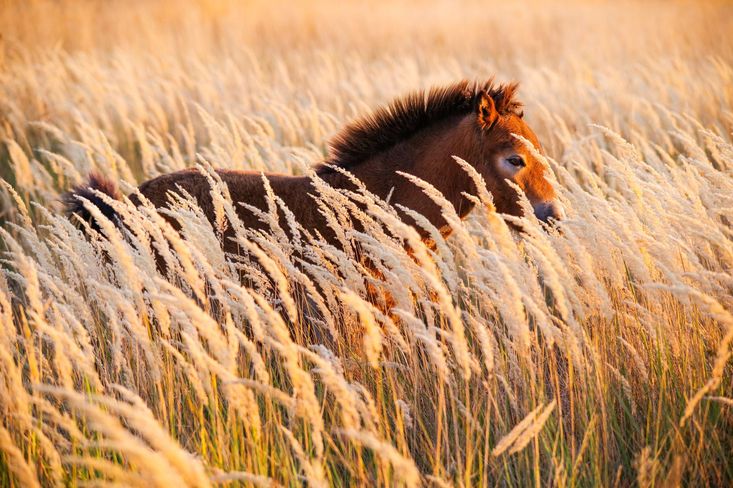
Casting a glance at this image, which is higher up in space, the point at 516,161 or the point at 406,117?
the point at 406,117

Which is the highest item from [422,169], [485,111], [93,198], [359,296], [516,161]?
[93,198]

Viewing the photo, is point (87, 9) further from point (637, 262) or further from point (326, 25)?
point (637, 262)

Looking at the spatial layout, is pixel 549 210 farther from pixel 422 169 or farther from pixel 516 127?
pixel 422 169

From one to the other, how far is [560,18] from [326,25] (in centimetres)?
662

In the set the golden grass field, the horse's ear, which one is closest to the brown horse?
the horse's ear

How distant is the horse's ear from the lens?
4.03 meters

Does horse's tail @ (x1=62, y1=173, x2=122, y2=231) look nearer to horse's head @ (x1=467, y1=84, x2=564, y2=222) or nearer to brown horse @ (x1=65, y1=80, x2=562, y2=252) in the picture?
brown horse @ (x1=65, y1=80, x2=562, y2=252)

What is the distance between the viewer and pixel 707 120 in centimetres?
788

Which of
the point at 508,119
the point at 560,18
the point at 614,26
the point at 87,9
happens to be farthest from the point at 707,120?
the point at 87,9

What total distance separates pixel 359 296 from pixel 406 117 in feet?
6.09

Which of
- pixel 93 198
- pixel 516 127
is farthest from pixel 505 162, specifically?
pixel 93 198

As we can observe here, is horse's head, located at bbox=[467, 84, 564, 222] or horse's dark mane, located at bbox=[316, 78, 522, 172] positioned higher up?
horse's dark mane, located at bbox=[316, 78, 522, 172]

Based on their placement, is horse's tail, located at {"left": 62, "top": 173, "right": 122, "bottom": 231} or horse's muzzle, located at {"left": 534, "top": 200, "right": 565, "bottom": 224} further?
horse's tail, located at {"left": 62, "top": 173, "right": 122, "bottom": 231}

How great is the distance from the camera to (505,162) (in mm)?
4074
